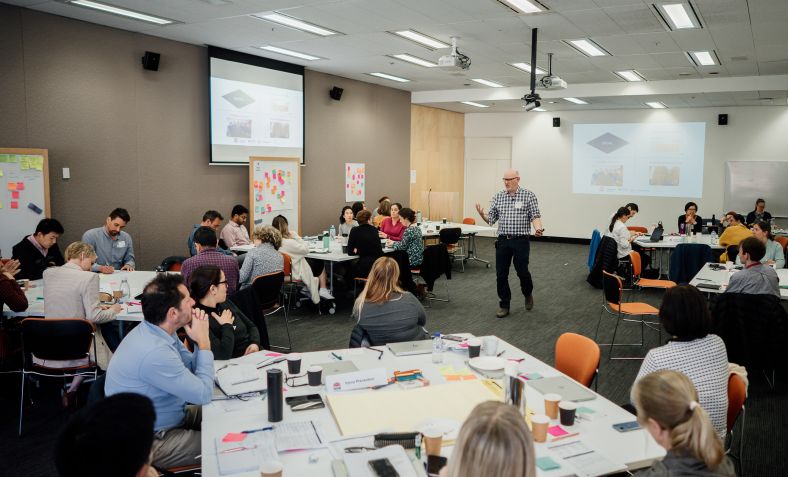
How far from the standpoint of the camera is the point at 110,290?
16.9 ft

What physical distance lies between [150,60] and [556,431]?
7.08 metres

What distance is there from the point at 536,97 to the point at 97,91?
565 cm

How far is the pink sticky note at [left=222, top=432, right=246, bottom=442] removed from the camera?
231cm

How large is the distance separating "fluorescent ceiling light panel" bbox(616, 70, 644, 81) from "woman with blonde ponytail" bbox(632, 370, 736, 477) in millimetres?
9158

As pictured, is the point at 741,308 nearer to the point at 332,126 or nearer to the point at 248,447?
the point at 248,447

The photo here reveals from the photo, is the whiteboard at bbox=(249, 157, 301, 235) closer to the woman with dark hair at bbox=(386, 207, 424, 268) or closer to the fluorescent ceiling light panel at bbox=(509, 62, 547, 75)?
the woman with dark hair at bbox=(386, 207, 424, 268)

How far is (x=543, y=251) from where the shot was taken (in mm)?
13695

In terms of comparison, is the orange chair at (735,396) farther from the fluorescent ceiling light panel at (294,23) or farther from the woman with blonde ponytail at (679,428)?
the fluorescent ceiling light panel at (294,23)

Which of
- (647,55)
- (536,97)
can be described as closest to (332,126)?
(536,97)

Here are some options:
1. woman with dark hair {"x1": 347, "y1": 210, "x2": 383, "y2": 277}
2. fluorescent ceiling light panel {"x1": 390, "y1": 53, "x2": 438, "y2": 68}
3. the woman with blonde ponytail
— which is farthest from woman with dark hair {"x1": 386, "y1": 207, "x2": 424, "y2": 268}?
the woman with blonde ponytail

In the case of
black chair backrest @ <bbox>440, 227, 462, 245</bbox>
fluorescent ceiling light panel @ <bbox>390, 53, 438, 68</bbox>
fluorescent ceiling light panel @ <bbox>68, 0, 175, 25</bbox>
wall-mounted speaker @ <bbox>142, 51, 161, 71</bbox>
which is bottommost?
black chair backrest @ <bbox>440, 227, 462, 245</bbox>

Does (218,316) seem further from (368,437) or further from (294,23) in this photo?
(294,23)

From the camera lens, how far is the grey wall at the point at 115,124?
6.42 m

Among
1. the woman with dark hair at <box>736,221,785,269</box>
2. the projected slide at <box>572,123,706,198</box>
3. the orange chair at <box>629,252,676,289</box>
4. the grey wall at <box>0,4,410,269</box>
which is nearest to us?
the grey wall at <box>0,4,410,269</box>
